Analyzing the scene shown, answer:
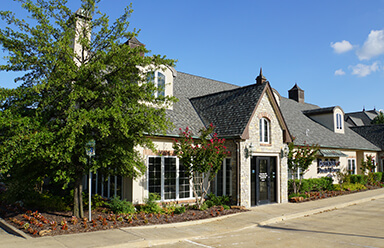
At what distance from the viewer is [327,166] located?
75.4 ft

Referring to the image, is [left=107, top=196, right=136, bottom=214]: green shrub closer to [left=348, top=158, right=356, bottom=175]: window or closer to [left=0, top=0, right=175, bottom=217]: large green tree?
[left=0, top=0, right=175, bottom=217]: large green tree

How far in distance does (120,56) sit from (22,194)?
308 inches

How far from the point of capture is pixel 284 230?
10.4 m

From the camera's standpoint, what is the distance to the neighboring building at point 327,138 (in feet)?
72.7

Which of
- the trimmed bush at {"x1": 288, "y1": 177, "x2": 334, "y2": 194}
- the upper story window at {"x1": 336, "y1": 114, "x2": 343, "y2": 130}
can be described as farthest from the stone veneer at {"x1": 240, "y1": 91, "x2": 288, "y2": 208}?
the upper story window at {"x1": 336, "y1": 114, "x2": 343, "y2": 130}

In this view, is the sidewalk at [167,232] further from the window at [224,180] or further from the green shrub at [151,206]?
the green shrub at [151,206]

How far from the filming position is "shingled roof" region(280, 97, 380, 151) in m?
22.1

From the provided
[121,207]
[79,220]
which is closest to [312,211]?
[121,207]

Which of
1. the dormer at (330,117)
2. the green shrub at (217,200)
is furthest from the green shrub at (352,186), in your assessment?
the green shrub at (217,200)

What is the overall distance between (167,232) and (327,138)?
61.9 feet

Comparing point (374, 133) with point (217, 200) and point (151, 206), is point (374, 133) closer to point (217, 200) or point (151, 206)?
point (217, 200)

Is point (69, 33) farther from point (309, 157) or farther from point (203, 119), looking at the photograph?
point (309, 157)

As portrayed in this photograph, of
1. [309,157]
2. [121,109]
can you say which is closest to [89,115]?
[121,109]

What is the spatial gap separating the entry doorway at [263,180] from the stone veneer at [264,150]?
25cm
